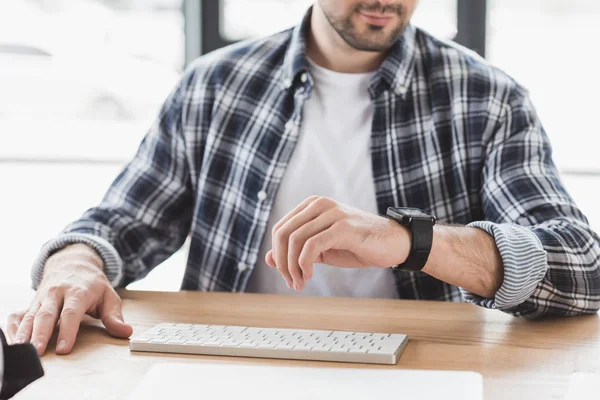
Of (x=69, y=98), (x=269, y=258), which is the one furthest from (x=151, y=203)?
(x=69, y=98)

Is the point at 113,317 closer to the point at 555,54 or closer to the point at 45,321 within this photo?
the point at 45,321

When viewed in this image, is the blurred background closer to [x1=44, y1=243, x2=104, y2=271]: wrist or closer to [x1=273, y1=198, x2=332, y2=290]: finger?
[x1=44, y1=243, x2=104, y2=271]: wrist

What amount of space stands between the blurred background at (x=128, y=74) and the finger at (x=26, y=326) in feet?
7.19

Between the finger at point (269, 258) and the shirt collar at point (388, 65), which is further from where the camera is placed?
the shirt collar at point (388, 65)

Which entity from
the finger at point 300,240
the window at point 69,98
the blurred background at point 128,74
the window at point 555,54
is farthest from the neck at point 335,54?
the window at point 555,54

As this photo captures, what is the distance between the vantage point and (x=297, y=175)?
4.83 feet

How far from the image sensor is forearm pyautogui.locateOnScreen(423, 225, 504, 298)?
1.06 metres

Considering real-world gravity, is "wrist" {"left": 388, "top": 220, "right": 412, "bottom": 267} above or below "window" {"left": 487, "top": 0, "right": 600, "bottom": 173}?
above

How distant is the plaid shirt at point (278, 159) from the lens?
1.34m

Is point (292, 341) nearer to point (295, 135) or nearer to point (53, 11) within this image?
point (295, 135)

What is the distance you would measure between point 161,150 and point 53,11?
3071 mm

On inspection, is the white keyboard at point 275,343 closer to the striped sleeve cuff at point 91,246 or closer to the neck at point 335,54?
the striped sleeve cuff at point 91,246

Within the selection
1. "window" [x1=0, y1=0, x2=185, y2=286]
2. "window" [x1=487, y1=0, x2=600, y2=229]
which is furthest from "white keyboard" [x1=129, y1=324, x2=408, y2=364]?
"window" [x1=487, y1=0, x2=600, y2=229]

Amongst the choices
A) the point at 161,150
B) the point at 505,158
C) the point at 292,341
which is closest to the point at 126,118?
the point at 161,150
